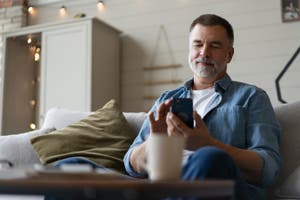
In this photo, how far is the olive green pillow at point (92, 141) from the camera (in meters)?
2.05

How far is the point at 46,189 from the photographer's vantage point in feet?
2.22

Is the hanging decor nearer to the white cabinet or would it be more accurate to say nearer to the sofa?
the white cabinet

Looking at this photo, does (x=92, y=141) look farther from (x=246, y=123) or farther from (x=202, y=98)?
(x=246, y=123)

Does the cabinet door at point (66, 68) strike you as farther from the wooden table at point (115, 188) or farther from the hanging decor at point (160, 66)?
the wooden table at point (115, 188)

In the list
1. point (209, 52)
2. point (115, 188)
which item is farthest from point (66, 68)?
point (115, 188)

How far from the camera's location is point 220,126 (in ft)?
5.16

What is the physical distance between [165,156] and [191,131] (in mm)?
434

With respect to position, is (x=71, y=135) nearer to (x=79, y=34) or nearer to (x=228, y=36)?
(x=228, y=36)

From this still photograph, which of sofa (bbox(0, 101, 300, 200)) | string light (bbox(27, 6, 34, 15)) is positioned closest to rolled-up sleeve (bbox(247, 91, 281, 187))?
sofa (bbox(0, 101, 300, 200))

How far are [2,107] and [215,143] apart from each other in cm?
369

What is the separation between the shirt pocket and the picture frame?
2515 mm

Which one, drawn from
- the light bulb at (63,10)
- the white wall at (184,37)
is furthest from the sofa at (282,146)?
the light bulb at (63,10)

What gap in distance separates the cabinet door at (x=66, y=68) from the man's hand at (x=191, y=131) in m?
2.82

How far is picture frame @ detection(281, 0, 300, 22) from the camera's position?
380cm
